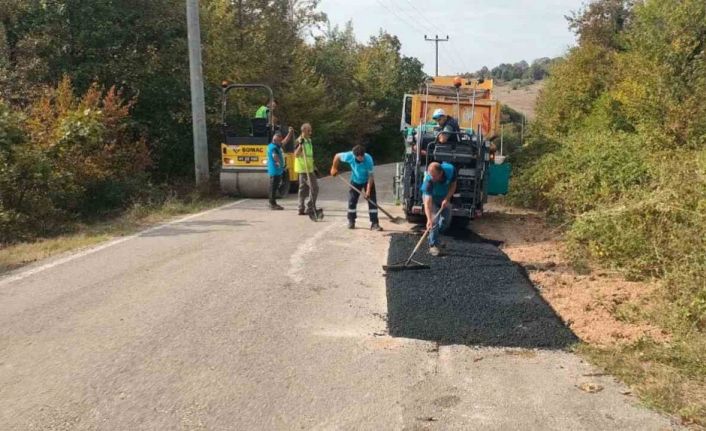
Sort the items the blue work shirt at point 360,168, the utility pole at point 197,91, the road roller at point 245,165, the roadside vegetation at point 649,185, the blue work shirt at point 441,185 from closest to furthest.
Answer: the roadside vegetation at point 649,185 < the blue work shirt at point 441,185 < the blue work shirt at point 360,168 < the utility pole at point 197,91 < the road roller at point 245,165

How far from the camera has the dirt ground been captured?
5.35 m

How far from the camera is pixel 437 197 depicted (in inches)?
332

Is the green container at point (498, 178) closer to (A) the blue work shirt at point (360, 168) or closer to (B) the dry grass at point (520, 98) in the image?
(A) the blue work shirt at point (360, 168)

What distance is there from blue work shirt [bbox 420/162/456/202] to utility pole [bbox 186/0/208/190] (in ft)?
24.1

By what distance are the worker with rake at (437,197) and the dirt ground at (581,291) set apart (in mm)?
1070

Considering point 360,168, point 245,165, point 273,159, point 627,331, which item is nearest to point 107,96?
point 245,165

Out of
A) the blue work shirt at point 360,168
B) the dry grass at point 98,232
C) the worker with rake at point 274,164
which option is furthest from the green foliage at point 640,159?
the dry grass at point 98,232

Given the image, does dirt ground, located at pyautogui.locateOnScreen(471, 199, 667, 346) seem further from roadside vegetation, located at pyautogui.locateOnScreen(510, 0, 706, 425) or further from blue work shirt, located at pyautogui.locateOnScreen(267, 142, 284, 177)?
blue work shirt, located at pyautogui.locateOnScreen(267, 142, 284, 177)

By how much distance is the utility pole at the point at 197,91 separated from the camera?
1377 cm

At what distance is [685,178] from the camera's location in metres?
7.52

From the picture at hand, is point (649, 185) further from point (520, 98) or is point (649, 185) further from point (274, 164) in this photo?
point (520, 98)

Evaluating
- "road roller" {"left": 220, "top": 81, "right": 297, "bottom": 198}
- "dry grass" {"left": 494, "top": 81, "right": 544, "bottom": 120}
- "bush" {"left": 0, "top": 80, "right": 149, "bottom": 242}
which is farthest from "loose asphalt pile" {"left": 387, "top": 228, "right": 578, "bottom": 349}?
"dry grass" {"left": 494, "top": 81, "right": 544, "bottom": 120}

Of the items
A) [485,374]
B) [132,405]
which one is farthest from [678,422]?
[132,405]

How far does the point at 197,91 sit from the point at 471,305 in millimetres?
9987
